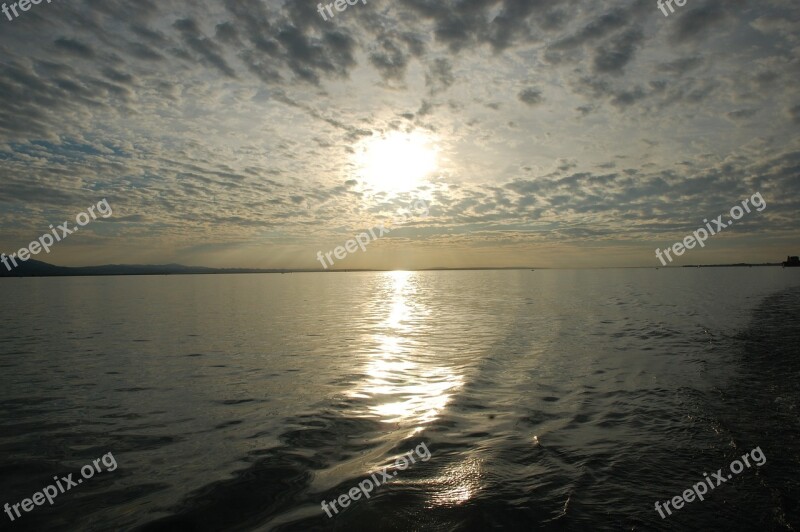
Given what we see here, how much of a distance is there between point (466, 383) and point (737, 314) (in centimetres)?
3295

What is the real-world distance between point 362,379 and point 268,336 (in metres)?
13.8

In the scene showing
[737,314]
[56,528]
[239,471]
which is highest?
[56,528]

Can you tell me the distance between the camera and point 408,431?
1188 cm

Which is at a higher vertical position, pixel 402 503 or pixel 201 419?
pixel 201 419

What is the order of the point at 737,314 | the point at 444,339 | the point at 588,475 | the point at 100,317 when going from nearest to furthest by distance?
the point at 588,475 < the point at 444,339 < the point at 737,314 < the point at 100,317

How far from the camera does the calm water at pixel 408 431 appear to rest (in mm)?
7609

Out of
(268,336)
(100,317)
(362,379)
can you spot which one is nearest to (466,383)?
(362,379)

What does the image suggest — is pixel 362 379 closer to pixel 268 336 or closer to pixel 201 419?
pixel 201 419

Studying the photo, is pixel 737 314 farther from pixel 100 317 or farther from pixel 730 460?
pixel 100 317

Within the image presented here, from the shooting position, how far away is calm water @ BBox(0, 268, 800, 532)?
7.61 meters

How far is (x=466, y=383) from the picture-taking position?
17.0m

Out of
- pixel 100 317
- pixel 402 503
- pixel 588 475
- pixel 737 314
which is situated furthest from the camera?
pixel 100 317

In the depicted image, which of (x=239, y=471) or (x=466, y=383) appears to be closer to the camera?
(x=239, y=471)

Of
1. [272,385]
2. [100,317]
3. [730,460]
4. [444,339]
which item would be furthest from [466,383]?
[100,317]
